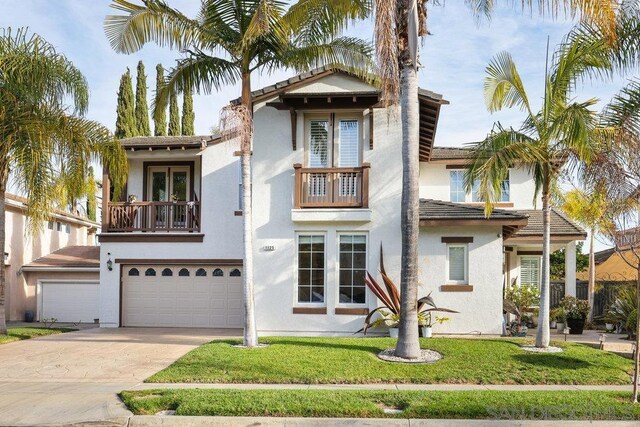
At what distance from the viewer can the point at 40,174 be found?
15.4 meters

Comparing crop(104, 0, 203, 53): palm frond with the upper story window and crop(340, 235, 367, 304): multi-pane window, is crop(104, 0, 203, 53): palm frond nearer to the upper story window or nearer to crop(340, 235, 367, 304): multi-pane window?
the upper story window

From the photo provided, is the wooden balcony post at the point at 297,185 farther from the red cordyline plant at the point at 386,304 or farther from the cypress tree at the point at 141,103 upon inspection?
the cypress tree at the point at 141,103

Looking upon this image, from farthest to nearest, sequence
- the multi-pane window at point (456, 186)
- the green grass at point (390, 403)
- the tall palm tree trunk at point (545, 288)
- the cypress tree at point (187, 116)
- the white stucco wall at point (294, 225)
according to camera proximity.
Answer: the cypress tree at point (187, 116)
the multi-pane window at point (456, 186)
the white stucco wall at point (294, 225)
the tall palm tree trunk at point (545, 288)
the green grass at point (390, 403)

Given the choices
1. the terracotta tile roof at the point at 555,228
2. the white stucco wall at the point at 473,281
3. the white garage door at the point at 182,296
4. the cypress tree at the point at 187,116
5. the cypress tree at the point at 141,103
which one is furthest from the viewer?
the cypress tree at the point at 187,116

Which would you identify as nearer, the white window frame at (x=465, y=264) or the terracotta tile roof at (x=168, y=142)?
the white window frame at (x=465, y=264)

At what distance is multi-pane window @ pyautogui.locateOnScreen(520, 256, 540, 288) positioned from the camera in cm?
2125

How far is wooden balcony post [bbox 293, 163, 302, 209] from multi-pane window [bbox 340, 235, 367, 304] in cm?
155

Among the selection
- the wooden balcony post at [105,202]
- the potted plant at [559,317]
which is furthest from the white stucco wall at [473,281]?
the wooden balcony post at [105,202]

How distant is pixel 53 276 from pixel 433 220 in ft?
51.6

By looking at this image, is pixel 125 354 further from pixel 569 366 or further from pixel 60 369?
pixel 569 366

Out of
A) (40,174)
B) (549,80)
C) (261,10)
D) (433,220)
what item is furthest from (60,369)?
(549,80)

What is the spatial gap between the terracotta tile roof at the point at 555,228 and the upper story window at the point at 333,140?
21.1ft

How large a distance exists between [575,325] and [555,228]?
3.14 metres

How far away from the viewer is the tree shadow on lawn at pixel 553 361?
11.4m
